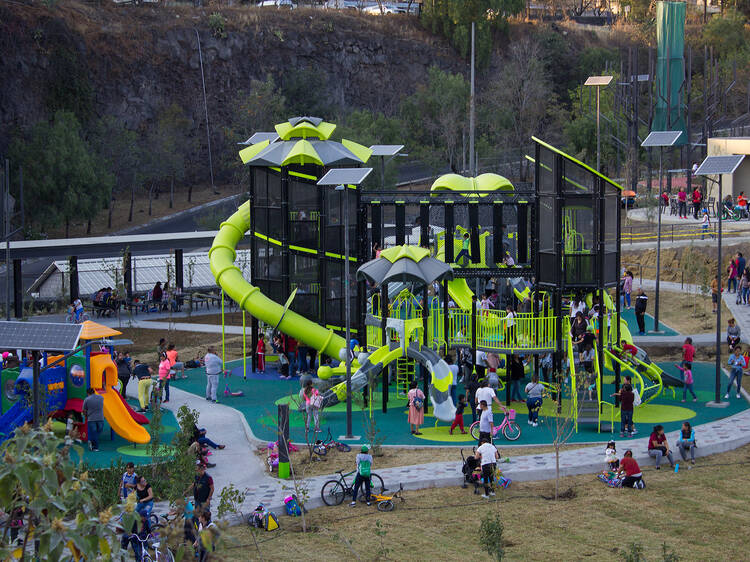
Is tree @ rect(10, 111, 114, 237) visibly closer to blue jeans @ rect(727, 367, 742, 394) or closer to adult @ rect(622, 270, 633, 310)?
adult @ rect(622, 270, 633, 310)

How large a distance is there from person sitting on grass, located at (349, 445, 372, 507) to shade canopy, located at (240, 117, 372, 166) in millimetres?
11994

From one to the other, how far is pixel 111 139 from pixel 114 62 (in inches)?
400

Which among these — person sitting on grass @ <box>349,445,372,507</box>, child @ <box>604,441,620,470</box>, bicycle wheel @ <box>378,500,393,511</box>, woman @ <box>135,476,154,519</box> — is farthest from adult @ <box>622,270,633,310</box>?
woman @ <box>135,476,154,519</box>

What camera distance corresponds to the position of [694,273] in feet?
129

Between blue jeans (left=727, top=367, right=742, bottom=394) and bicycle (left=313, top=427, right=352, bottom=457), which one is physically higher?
blue jeans (left=727, top=367, right=742, bottom=394)

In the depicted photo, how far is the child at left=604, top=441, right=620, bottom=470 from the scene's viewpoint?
2041 cm

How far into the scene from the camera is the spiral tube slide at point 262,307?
2827cm

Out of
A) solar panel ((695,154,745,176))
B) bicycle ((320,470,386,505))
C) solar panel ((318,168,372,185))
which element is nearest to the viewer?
bicycle ((320,470,386,505))

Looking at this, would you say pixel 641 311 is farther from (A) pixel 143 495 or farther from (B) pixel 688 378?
(A) pixel 143 495

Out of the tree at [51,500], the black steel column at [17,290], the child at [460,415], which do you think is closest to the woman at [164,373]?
the child at [460,415]

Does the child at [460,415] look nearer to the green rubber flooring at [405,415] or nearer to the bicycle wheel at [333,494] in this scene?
the green rubber flooring at [405,415]

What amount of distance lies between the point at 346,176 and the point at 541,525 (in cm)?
870

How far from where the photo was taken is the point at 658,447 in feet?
→ 69.0

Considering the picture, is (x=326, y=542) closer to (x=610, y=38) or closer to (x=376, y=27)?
(x=376, y=27)
